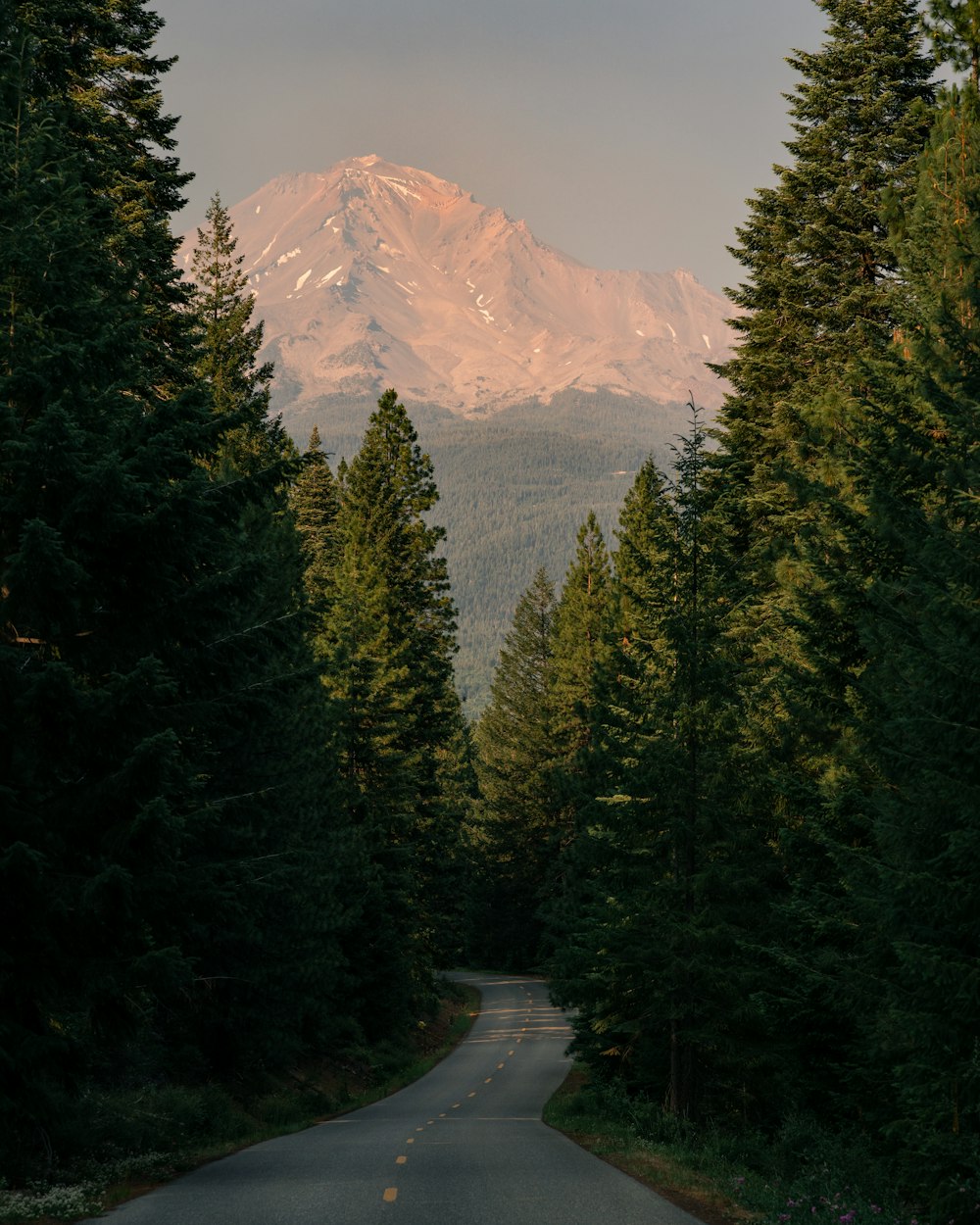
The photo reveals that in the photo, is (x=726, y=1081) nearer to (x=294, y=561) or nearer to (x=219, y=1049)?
(x=219, y=1049)

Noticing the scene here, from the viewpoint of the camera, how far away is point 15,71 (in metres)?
15.4

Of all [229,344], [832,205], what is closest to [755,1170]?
[832,205]

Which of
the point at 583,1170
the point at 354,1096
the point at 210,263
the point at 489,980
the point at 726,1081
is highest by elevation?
the point at 210,263

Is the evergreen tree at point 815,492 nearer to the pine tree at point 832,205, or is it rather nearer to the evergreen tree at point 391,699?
the pine tree at point 832,205

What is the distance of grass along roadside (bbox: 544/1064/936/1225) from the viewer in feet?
41.6

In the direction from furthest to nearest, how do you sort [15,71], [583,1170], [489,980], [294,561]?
[489,980] < [294,561] < [583,1170] < [15,71]

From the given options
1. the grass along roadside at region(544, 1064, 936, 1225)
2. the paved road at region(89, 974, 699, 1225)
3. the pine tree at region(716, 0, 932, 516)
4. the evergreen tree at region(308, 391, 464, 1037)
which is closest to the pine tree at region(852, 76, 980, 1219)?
the grass along roadside at region(544, 1064, 936, 1225)

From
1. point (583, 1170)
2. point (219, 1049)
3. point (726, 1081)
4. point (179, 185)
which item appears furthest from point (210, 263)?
point (583, 1170)

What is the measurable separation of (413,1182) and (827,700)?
8430 millimetres

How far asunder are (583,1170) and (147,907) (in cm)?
727

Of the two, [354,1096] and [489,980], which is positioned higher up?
[354,1096]

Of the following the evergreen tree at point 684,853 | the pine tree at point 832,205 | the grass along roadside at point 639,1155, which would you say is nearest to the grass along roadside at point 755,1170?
the grass along roadside at point 639,1155

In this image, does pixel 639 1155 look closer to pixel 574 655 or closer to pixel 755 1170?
pixel 755 1170

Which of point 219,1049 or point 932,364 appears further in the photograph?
point 219,1049
